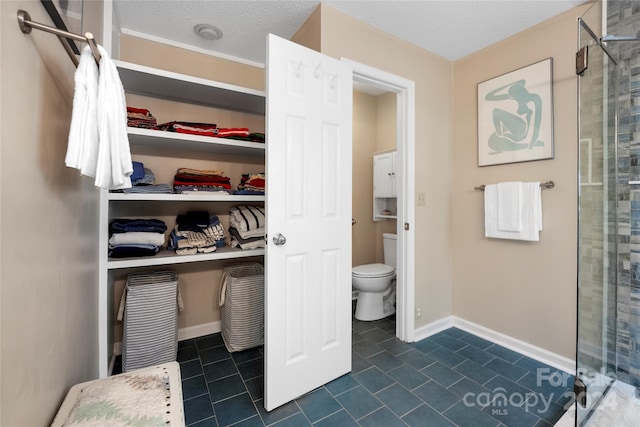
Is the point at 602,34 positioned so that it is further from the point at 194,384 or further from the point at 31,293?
the point at 194,384

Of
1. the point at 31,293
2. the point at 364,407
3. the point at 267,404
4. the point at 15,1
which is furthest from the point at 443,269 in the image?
the point at 15,1

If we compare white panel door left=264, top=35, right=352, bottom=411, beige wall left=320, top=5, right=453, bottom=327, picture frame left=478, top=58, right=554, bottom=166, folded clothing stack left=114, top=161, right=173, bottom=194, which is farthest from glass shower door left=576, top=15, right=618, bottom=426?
folded clothing stack left=114, top=161, right=173, bottom=194

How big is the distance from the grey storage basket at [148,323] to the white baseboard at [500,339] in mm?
1906

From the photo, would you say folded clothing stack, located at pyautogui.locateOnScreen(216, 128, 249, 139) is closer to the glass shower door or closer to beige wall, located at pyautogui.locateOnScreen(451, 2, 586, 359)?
beige wall, located at pyautogui.locateOnScreen(451, 2, 586, 359)

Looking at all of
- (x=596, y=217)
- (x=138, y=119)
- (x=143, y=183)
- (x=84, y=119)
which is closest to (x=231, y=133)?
(x=138, y=119)

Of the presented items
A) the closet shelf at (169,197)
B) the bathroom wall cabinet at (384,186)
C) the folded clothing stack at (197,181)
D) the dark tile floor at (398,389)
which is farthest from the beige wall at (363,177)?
the folded clothing stack at (197,181)

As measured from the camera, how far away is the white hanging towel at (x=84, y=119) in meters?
0.82

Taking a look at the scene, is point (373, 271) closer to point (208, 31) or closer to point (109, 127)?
point (109, 127)

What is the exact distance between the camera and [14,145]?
Result: 2.23 ft

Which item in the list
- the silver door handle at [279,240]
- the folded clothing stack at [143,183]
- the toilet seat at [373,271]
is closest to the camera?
the silver door handle at [279,240]

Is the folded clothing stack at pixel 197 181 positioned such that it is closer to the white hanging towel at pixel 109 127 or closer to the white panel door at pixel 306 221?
the white panel door at pixel 306 221

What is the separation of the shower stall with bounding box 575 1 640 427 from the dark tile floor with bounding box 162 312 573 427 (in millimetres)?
323

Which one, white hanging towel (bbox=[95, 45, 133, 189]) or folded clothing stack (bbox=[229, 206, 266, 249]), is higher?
white hanging towel (bbox=[95, 45, 133, 189])

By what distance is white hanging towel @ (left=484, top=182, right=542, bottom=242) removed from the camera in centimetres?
201
